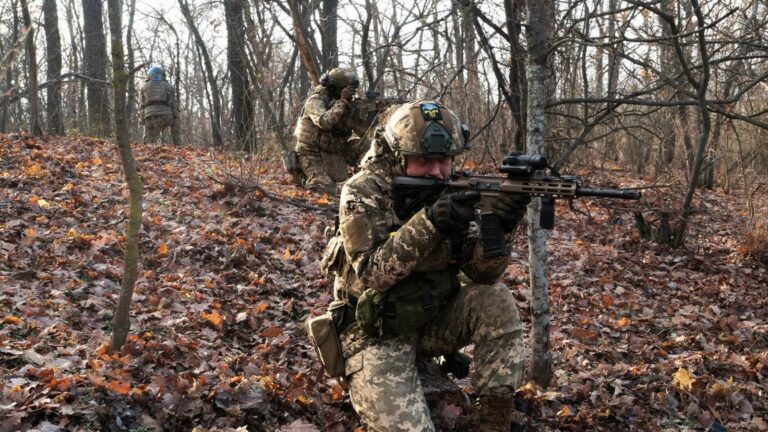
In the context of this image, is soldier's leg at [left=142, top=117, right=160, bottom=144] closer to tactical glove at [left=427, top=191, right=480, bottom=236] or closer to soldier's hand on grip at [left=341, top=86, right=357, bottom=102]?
soldier's hand on grip at [left=341, top=86, right=357, bottom=102]

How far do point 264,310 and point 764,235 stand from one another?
20.4ft

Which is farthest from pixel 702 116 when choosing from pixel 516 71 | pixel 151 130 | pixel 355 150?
pixel 151 130

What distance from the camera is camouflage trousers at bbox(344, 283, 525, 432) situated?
319 centimetres

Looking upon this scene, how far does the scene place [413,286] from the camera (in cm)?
344

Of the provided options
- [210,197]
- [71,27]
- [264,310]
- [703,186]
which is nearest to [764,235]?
[703,186]

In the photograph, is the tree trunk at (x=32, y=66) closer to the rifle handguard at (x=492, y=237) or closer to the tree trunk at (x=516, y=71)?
the tree trunk at (x=516, y=71)

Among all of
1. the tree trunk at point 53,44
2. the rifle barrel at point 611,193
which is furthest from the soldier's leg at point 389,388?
the tree trunk at point 53,44

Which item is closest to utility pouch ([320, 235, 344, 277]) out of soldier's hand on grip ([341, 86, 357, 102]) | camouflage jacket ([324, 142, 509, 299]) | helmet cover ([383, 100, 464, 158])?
camouflage jacket ([324, 142, 509, 299])

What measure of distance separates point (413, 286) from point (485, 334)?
47 centimetres

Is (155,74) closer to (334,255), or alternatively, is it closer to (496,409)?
(334,255)

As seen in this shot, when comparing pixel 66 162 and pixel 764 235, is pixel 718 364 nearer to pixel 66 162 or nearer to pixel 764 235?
pixel 764 235

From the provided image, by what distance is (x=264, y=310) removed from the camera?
5.03 metres

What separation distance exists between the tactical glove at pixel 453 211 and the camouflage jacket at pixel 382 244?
0.05m

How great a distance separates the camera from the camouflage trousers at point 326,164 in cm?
865
